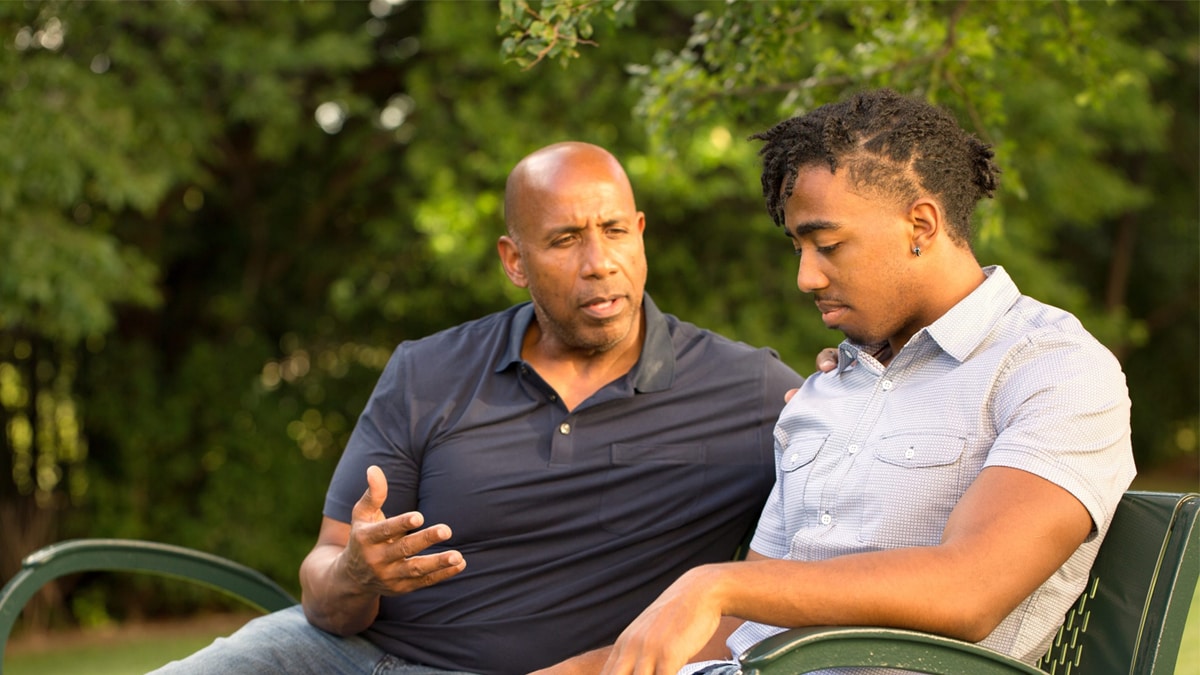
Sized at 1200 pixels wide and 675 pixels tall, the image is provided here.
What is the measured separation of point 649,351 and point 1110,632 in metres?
1.25

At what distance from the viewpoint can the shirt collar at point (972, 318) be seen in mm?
2121

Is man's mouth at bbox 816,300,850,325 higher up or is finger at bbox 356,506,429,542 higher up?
man's mouth at bbox 816,300,850,325

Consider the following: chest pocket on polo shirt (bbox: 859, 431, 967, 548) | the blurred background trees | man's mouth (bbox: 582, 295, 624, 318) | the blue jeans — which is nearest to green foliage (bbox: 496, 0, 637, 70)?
man's mouth (bbox: 582, 295, 624, 318)

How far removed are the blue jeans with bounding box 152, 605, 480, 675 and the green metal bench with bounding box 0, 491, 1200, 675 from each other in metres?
1.30

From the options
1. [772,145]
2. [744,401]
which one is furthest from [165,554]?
[772,145]

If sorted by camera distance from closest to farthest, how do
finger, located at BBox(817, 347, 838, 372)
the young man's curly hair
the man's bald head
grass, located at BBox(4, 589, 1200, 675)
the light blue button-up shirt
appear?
1. the light blue button-up shirt
2. the young man's curly hair
3. finger, located at BBox(817, 347, 838, 372)
4. the man's bald head
5. grass, located at BBox(4, 589, 1200, 675)

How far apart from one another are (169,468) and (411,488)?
6750 millimetres

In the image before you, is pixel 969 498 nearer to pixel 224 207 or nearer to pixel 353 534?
pixel 353 534

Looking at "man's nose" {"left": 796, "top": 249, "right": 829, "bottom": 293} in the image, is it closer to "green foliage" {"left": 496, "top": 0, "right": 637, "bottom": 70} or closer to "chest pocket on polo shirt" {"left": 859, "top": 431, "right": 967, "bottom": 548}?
"chest pocket on polo shirt" {"left": 859, "top": 431, "right": 967, "bottom": 548}

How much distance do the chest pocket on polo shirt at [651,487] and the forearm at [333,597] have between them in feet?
1.83

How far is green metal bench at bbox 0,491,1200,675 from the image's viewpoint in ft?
5.66

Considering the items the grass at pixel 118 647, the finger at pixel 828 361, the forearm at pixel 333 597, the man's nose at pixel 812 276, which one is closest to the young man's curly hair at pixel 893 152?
the man's nose at pixel 812 276

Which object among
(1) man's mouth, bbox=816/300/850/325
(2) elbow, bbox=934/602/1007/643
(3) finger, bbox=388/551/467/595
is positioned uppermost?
(1) man's mouth, bbox=816/300/850/325

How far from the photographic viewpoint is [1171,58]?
13.1 m
